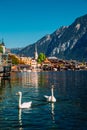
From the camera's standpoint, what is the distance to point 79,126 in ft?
139

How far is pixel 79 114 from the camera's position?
50531mm

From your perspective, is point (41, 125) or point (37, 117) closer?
point (41, 125)

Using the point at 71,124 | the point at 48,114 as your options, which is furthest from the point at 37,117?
the point at 71,124

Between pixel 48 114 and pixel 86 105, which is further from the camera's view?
pixel 86 105

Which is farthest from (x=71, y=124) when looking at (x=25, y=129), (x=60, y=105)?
(x=60, y=105)

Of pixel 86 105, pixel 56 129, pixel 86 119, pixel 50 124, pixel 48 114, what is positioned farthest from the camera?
pixel 86 105

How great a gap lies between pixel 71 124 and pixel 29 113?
367 inches

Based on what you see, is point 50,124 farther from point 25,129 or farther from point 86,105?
point 86,105

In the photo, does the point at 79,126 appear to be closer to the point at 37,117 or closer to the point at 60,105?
the point at 37,117

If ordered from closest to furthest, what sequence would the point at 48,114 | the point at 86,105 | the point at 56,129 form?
the point at 56,129 < the point at 48,114 < the point at 86,105

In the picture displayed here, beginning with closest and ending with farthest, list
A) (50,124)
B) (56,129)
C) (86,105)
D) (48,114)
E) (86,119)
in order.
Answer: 1. (56,129)
2. (50,124)
3. (86,119)
4. (48,114)
5. (86,105)

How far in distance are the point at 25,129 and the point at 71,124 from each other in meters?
5.84

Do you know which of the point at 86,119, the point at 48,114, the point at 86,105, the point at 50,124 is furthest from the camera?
the point at 86,105

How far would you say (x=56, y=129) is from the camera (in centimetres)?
4091
